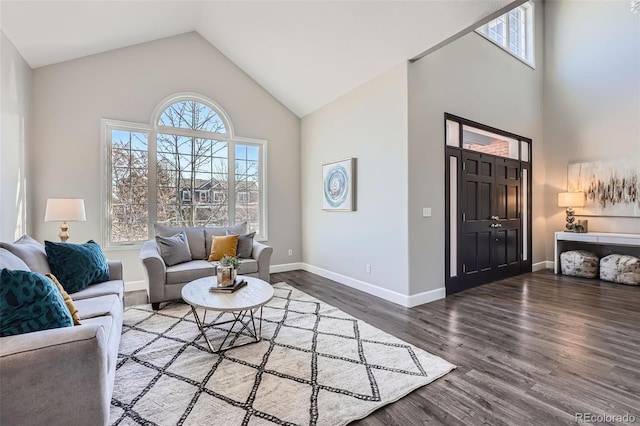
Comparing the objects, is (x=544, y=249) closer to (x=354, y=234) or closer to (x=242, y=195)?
(x=354, y=234)

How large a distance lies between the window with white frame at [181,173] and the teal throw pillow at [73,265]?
5.74 feet

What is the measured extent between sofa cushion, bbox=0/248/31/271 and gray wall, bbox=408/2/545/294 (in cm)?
348

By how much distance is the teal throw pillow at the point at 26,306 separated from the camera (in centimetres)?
132

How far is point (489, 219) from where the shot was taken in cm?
464

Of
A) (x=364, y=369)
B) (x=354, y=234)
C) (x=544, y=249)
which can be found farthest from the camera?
(x=544, y=249)

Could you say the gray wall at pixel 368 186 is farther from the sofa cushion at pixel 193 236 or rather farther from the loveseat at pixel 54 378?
the loveseat at pixel 54 378

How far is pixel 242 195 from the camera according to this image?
5.27 metres

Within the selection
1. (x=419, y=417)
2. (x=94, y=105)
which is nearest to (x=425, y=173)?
(x=419, y=417)

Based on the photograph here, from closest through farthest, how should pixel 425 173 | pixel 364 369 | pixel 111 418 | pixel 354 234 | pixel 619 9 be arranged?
pixel 111 418 → pixel 364 369 → pixel 425 173 → pixel 354 234 → pixel 619 9

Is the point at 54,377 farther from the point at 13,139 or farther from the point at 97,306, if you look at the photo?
the point at 13,139

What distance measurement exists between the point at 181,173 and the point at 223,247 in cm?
156

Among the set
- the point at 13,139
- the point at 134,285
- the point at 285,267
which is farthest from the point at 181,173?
the point at 285,267

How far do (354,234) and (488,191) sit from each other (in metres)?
2.23

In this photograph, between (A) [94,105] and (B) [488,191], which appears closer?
(A) [94,105]
